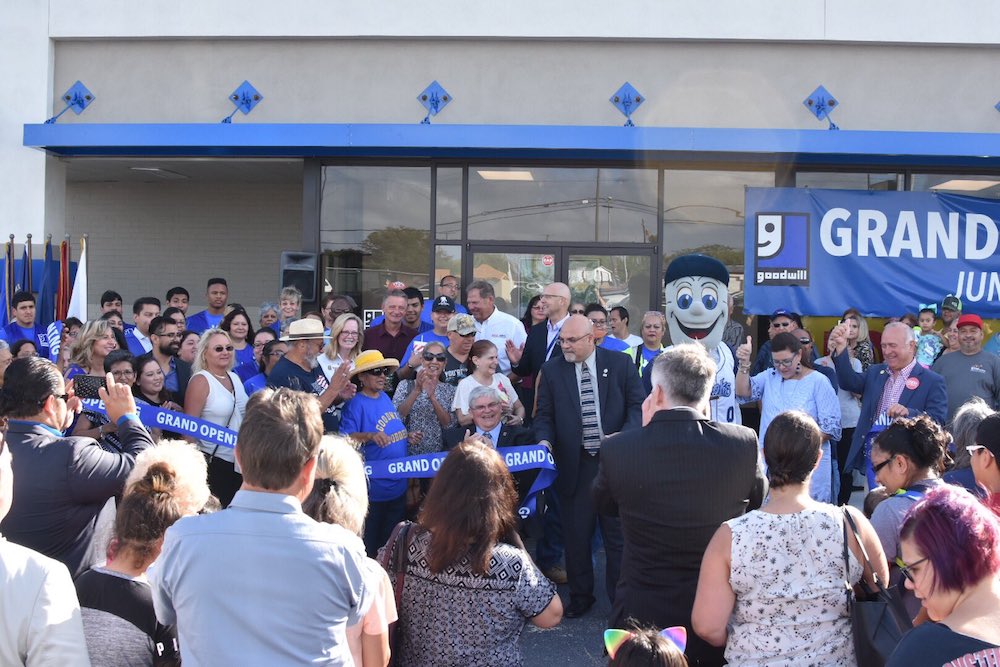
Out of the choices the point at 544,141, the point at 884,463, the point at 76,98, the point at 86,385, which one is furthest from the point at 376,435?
the point at 76,98

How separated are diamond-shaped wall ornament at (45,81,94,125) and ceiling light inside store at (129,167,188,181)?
1579 mm

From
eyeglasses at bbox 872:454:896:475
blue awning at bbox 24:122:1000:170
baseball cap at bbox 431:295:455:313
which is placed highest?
blue awning at bbox 24:122:1000:170

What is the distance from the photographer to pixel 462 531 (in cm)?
277

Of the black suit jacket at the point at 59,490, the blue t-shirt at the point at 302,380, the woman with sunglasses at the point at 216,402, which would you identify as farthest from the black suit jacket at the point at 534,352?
the black suit jacket at the point at 59,490

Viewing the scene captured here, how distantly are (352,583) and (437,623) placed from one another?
63 centimetres

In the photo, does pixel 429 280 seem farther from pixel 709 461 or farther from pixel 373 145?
pixel 709 461

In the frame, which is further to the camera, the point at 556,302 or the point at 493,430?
the point at 556,302

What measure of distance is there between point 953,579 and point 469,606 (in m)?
1.40

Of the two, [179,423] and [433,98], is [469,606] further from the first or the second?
[433,98]

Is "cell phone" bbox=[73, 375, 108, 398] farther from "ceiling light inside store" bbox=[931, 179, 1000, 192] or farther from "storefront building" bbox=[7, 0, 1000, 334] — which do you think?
"ceiling light inside store" bbox=[931, 179, 1000, 192]

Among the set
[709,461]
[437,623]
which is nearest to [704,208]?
[709,461]

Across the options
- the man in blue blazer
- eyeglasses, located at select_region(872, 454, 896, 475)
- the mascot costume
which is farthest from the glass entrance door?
eyeglasses, located at select_region(872, 454, 896, 475)

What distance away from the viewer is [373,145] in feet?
32.5

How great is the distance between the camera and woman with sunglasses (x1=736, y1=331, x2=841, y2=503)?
6574 mm
